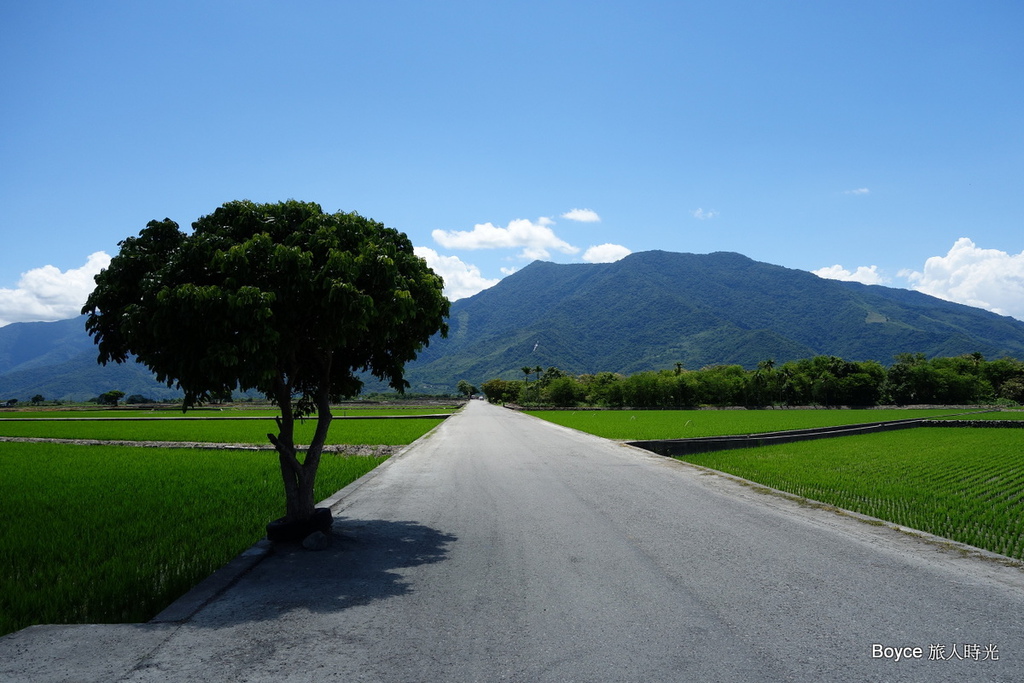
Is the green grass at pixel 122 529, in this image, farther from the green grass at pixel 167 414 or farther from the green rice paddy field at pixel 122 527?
the green grass at pixel 167 414

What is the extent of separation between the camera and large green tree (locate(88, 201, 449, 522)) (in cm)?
698

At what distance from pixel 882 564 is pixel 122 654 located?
8.48m

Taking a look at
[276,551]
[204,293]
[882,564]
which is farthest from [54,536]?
[882,564]

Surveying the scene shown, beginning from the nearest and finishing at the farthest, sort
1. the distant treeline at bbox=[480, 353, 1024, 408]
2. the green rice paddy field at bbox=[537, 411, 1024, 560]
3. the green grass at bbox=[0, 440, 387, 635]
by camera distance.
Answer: the green grass at bbox=[0, 440, 387, 635] → the green rice paddy field at bbox=[537, 411, 1024, 560] → the distant treeline at bbox=[480, 353, 1024, 408]

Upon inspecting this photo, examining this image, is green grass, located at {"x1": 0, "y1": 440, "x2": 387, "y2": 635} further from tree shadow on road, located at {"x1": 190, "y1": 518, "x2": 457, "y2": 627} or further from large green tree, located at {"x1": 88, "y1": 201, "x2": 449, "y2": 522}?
large green tree, located at {"x1": 88, "y1": 201, "x2": 449, "y2": 522}

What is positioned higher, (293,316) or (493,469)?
(293,316)

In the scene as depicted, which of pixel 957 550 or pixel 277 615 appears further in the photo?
pixel 957 550

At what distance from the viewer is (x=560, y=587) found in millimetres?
6305

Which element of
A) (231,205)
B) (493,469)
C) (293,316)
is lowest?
(493,469)

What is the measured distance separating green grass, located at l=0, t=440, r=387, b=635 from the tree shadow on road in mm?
738

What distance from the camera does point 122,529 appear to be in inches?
367

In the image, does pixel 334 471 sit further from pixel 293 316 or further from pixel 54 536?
pixel 293 316

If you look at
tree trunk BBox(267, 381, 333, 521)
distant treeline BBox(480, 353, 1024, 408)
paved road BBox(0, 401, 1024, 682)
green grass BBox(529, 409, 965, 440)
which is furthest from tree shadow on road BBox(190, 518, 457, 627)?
distant treeline BBox(480, 353, 1024, 408)

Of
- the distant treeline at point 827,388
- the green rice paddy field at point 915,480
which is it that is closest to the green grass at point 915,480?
the green rice paddy field at point 915,480
